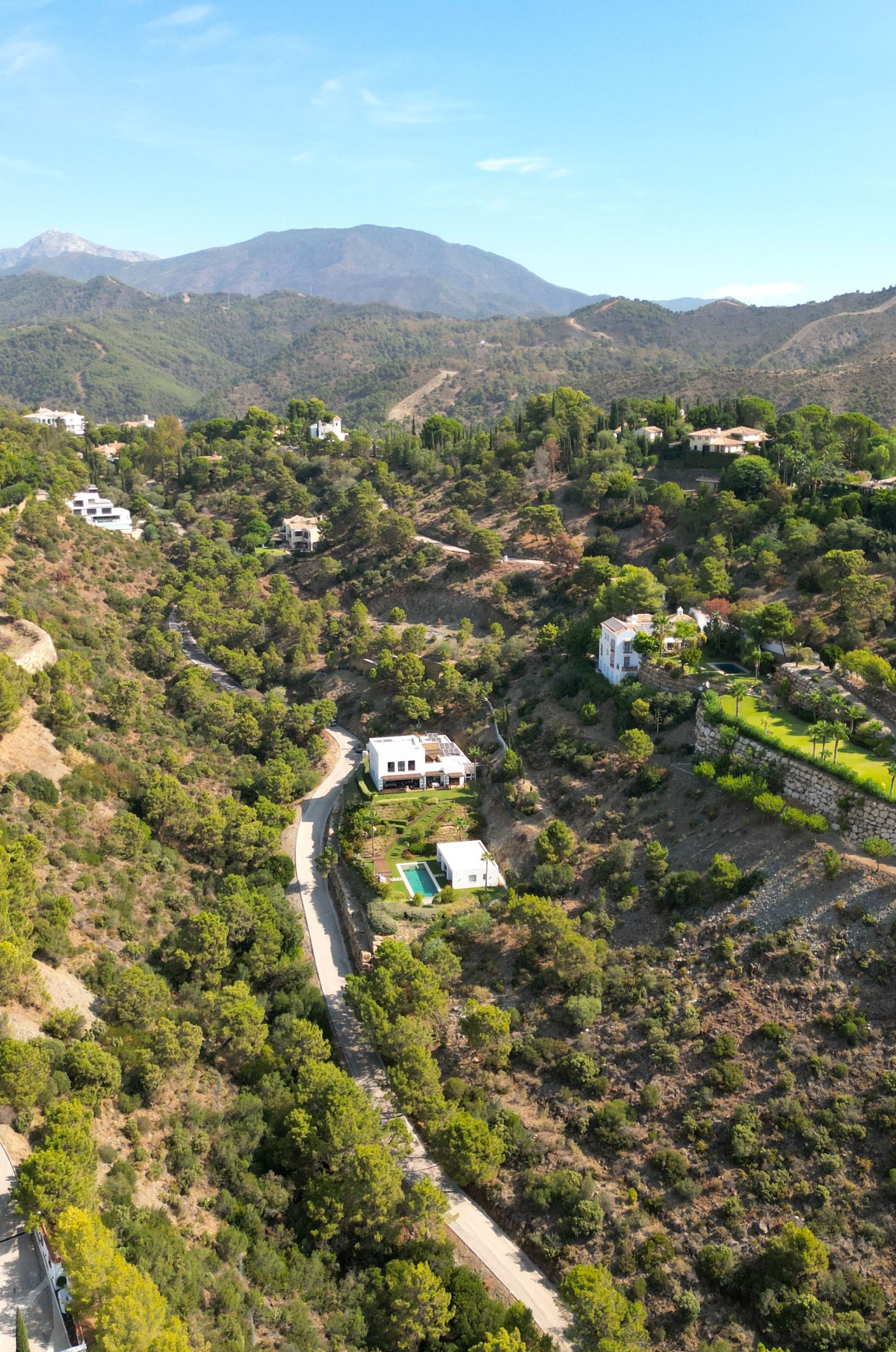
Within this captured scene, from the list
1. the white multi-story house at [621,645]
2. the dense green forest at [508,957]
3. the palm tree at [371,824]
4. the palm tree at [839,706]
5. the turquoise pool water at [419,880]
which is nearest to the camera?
the dense green forest at [508,957]

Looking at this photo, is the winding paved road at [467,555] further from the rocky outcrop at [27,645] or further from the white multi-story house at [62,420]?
the white multi-story house at [62,420]

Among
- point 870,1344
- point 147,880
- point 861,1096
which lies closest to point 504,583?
point 147,880

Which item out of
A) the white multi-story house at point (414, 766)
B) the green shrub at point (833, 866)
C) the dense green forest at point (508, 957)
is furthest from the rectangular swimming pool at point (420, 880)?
the green shrub at point (833, 866)

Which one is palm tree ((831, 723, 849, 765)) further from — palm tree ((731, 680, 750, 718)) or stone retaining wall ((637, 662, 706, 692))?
stone retaining wall ((637, 662, 706, 692))

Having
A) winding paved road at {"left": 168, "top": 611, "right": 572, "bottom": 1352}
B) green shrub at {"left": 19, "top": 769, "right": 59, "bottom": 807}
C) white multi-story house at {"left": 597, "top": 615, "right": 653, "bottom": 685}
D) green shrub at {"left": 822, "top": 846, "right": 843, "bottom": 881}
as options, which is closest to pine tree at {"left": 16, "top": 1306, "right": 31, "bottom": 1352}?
winding paved road at {"left": 168, "top": 611, "right": 572, "bottom": 1352}

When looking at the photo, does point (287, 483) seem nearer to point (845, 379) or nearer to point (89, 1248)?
point (845, 379)

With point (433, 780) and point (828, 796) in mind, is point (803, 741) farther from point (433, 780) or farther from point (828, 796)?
point (433, 780)
